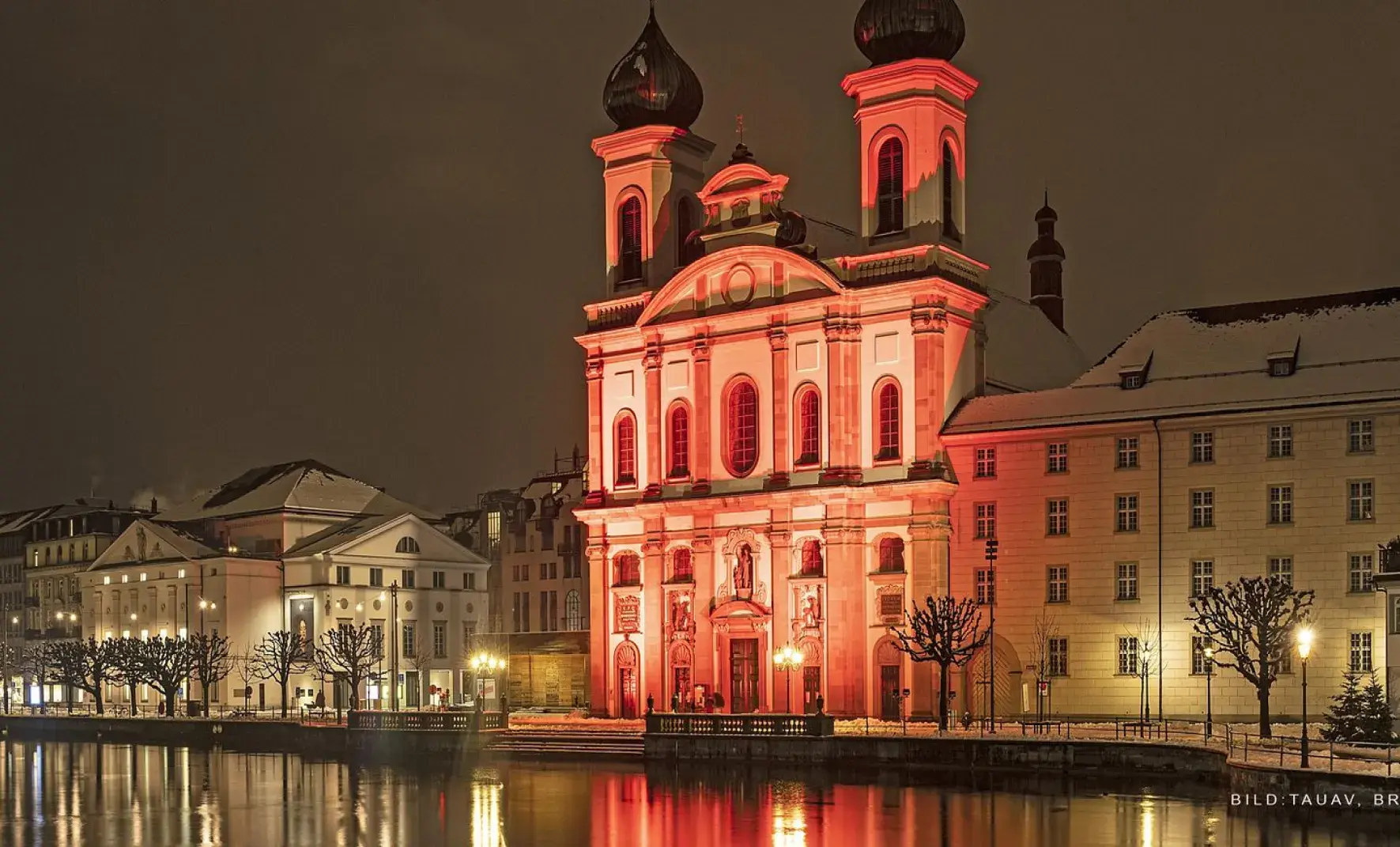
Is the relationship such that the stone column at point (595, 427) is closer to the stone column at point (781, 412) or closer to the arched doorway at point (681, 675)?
the arched doorway at point (681, 675)

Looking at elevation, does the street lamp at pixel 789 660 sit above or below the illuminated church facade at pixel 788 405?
below

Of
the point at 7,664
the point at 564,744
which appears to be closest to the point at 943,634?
the point at 564,744

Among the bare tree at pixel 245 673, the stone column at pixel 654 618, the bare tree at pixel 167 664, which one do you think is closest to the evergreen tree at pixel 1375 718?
the stone column at pixel 654 618

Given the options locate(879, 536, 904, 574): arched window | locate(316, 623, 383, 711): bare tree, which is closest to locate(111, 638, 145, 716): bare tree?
locate(316, 623, 383, 711): bare tree

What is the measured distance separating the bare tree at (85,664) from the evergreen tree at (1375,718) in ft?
234

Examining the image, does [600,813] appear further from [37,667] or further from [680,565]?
[37,667]

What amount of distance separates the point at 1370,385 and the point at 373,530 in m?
65.0

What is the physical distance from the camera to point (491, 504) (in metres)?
137

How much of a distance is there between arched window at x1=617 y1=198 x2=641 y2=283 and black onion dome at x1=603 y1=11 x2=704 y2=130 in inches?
143

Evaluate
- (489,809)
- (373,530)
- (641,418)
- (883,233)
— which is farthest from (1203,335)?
(373,530)

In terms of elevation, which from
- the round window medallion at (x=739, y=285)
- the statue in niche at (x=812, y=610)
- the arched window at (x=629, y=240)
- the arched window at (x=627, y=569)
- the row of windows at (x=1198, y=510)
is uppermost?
the arched window at (x=629, y=240)

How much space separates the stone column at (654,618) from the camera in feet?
280

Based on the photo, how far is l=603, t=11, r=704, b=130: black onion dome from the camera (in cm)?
8988

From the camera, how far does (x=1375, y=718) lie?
52844 mm
